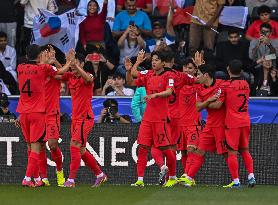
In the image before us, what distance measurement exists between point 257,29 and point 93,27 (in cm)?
350

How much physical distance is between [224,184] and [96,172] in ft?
8.61

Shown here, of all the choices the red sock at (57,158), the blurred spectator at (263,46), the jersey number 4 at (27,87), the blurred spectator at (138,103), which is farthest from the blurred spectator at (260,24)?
the jersey number 4 at (27,87)

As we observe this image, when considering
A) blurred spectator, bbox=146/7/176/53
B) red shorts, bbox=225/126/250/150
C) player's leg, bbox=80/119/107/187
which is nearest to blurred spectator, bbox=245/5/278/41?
blurred spectator, bbox=146/7/176/53

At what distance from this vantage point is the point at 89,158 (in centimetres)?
1970

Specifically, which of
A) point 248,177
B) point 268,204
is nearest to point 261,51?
point 248,177

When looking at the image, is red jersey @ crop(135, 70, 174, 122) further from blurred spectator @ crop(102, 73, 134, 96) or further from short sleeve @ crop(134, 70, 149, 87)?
blurred spectator @ crop(102, 73, 134, 96)

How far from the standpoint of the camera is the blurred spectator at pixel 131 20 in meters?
25.1

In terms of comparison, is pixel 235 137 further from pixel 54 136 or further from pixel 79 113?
pixel 54 136

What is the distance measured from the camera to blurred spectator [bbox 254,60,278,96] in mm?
23266

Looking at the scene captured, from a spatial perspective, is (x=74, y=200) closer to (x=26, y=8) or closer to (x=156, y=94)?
(x=156, y=94)

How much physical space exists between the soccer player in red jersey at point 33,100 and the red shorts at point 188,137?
272 cm

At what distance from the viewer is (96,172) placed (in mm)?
19812

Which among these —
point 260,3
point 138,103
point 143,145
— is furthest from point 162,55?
point 260,3

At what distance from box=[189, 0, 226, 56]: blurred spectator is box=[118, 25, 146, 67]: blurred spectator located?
1075 mm
